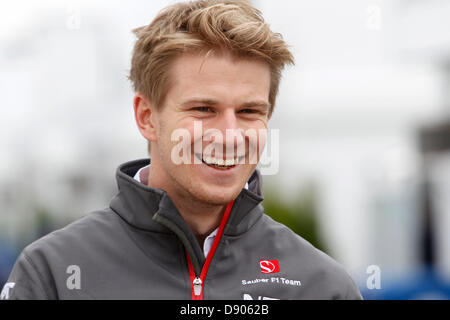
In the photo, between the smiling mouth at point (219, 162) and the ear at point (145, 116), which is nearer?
the smiling mouth at point (219, 162)

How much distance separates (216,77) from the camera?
7.54 feet

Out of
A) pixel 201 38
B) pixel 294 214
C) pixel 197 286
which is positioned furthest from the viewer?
pixel 294 214

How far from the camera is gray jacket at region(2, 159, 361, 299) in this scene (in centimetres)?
223

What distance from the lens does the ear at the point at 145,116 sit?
252 cm

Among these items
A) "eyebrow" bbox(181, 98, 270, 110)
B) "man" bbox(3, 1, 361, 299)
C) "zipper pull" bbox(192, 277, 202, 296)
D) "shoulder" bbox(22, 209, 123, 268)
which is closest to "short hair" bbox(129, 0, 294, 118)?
"man" bbox(3, 1, 361, 299)

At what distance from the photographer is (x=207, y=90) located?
2.28 meters

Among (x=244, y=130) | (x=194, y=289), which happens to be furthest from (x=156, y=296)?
(x=244, y=130)

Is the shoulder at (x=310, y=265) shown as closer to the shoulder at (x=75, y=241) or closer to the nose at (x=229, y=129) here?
the nose at (x=229, y=129)

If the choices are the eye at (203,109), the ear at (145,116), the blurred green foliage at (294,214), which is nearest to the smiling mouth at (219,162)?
the eye at (203,109)

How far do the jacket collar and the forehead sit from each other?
0.38 meters

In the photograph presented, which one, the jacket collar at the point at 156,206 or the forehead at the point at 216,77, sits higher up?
the forehead at the point at 216,77

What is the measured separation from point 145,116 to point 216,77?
1.41 feet

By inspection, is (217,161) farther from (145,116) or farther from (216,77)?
(145,116)

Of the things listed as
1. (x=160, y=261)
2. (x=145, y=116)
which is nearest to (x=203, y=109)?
(x=145, y=116)
